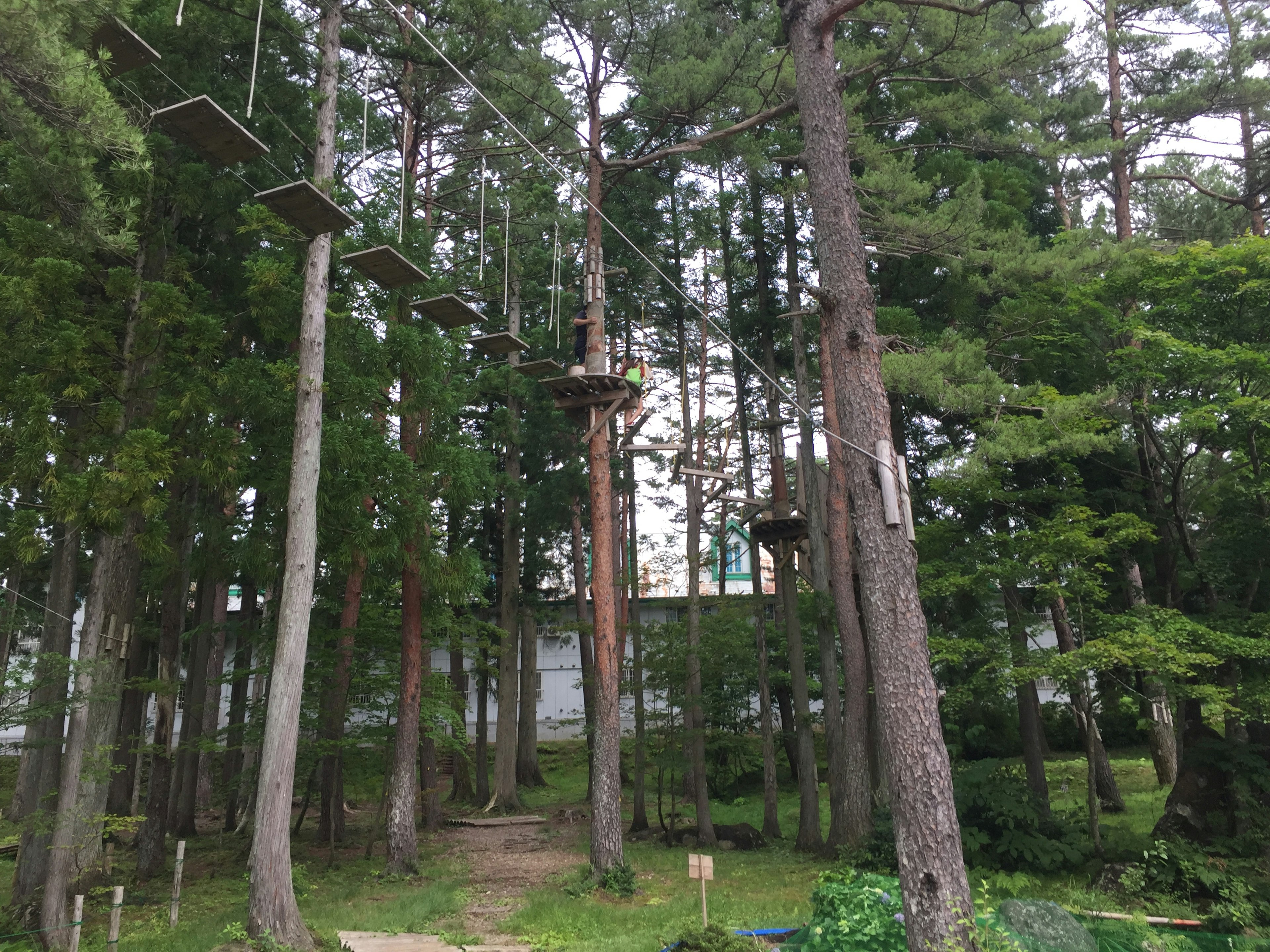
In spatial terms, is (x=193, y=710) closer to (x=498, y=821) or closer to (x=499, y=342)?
(x=498, y=821)

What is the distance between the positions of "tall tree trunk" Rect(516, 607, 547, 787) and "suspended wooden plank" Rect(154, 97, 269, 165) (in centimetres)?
1569

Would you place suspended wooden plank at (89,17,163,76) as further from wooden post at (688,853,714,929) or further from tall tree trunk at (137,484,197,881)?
wooden post at (688,853,714,929)

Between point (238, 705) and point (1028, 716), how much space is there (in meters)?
13.5

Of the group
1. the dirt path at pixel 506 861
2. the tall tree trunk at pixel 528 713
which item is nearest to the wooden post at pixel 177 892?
the dirt path at pixel 506 861

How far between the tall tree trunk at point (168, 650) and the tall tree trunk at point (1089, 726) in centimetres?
1256

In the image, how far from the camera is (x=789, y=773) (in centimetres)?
2341

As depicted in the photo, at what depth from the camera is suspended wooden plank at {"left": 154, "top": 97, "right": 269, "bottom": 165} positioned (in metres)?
6.69

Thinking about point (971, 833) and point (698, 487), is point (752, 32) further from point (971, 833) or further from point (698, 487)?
point (971, 833)

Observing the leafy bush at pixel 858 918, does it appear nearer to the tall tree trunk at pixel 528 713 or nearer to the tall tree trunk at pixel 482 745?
the tall tree trunk at pixel 482 745

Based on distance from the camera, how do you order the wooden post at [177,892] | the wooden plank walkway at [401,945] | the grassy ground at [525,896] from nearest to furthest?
1. the wooden plank walkway at [401,945]
2. the grassy ground at [525,896]
3. the wooden post at [177,892]

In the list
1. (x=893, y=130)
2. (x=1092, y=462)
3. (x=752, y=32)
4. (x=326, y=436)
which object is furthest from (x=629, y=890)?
(x=893, y=130)

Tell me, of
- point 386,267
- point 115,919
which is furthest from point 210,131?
point 115,919

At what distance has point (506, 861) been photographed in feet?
45.8

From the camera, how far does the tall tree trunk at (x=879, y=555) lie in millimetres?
6031
